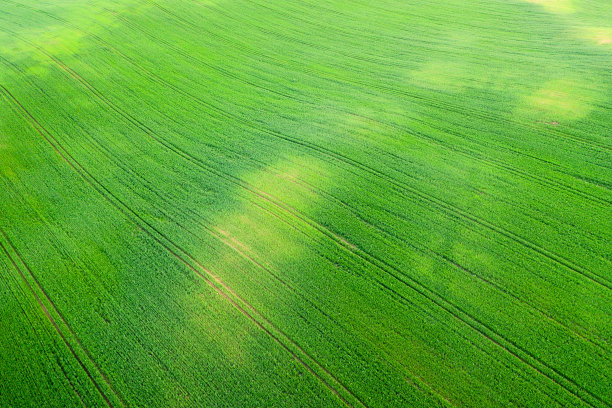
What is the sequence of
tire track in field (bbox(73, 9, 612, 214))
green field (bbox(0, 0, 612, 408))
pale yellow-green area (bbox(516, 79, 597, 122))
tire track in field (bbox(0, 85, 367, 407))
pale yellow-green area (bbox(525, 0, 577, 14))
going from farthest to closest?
1. pale yellow-green area (bbox(525, 0, 577, 14))
2. pale yellow-green area (bbox(516, 79, 597, 122))
3. tire track in field (bbox(73, 9, 612, 214))
4. green field (bbox(0, 0, 612, 408))
5. tire track in field (bbox(0, 85, 367, 407))

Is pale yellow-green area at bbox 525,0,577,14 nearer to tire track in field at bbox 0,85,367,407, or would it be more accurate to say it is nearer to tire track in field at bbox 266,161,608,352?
tire track in field at bbox 266,161,608,352

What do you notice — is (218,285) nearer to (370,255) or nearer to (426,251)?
(370,255)

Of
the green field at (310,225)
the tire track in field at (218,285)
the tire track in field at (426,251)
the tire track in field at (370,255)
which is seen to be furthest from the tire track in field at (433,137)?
the tire track in field at (218,285)

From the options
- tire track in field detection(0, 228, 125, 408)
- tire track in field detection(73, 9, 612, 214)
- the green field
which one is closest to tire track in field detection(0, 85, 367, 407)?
the green field

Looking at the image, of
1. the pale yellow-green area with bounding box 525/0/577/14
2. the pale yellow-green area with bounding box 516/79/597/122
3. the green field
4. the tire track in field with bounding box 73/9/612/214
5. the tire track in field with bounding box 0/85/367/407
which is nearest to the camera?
the tire track in field with bounding box 0/85/367/407

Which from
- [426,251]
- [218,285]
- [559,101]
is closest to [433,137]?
[426,251]

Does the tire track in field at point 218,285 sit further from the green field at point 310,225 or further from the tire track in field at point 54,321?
the tire track in field at point 54,321
